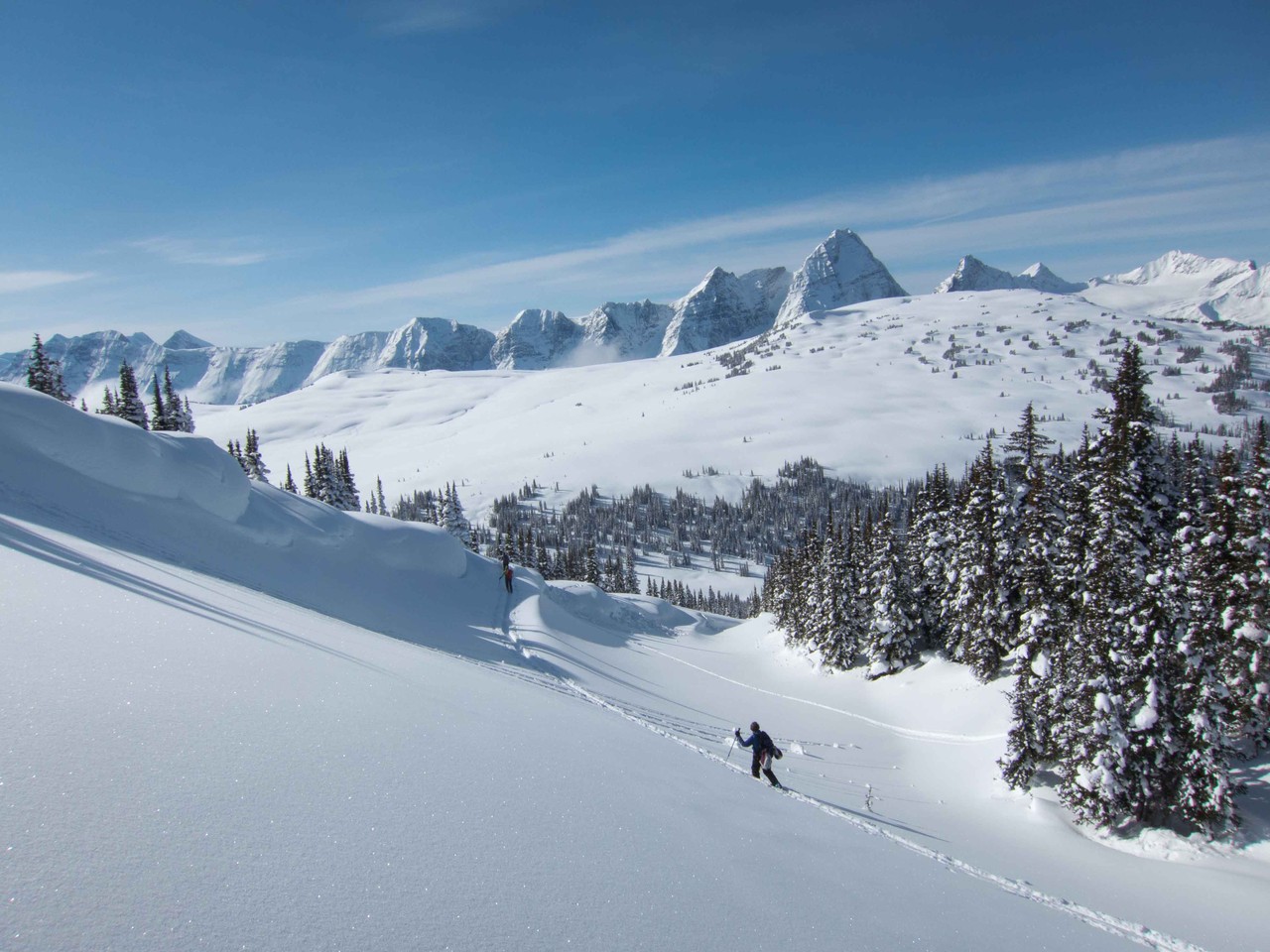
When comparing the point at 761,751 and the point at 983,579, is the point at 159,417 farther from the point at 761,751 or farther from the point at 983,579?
the point at 983,579

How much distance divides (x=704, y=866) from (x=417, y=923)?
372cm

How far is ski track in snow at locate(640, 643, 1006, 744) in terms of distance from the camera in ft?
92.0

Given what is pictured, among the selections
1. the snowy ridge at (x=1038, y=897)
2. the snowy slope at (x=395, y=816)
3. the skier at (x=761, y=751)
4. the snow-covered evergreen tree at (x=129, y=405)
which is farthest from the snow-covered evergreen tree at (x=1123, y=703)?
the snow-covered evergreen tree at (x=129, y=405)

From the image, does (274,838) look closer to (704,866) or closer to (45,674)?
(45,674)

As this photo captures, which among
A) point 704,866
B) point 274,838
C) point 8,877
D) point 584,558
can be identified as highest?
point 8,877

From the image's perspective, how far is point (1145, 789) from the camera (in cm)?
1888

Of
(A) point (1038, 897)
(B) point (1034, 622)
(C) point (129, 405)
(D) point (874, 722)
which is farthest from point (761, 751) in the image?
(C) point (129, 405)

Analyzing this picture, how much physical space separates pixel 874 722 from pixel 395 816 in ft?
106

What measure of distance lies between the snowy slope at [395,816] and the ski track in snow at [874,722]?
625cm

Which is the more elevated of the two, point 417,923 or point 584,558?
point 417,923

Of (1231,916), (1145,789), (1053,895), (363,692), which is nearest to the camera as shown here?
(363,692)

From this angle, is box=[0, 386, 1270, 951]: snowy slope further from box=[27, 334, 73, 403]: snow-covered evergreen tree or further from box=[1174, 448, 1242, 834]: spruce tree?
box=[27, 334, 73, 403]: snow-covered evergreen tree

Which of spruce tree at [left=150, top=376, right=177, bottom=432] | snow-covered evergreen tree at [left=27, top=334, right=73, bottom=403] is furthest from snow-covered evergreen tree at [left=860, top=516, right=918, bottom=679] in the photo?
spruce tree at [left=150, top=376, right=177, bottom=432]

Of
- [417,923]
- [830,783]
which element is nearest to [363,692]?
[417,923]
